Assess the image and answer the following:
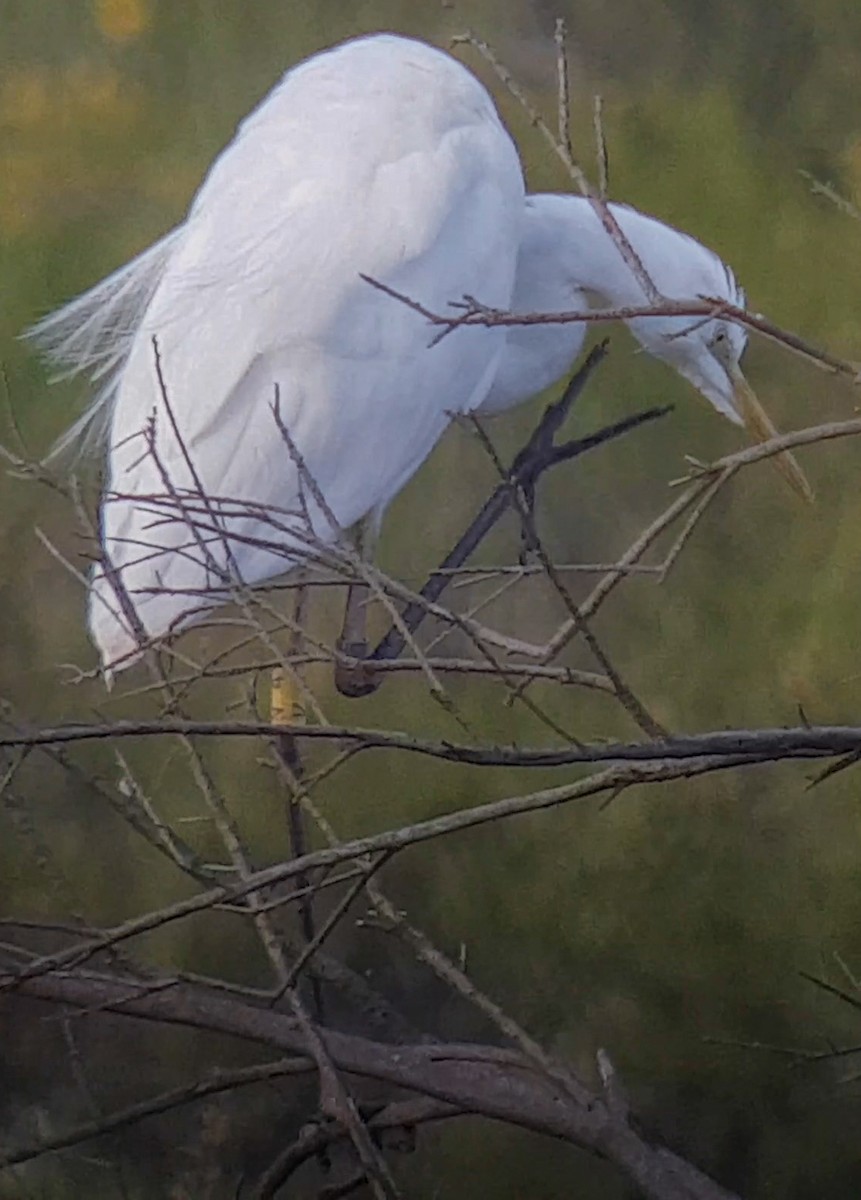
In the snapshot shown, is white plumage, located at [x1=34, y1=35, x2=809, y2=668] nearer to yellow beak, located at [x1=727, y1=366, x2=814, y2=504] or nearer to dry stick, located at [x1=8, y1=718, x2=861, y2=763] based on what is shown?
yellow beak, located at [x1=727, y1=366, x2=814, y2=504]

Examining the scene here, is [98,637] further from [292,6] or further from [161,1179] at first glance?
[292,6]

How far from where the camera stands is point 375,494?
124cm

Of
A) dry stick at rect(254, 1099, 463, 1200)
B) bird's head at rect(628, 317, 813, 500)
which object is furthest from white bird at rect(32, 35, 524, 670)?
dry stick at rect(254, 1099, 463, 1200)

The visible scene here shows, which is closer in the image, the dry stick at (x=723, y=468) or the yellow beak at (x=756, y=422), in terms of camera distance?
the dry stick at (x=723, y=468)

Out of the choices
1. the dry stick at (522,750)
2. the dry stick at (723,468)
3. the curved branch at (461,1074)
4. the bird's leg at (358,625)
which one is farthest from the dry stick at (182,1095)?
the dry stick at (723,468)

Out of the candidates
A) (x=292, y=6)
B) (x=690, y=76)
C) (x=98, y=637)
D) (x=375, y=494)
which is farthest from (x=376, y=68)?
(x=98, y=637)

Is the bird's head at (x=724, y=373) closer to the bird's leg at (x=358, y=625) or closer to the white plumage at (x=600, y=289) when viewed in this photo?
the white plumage at (x=600, y=289)

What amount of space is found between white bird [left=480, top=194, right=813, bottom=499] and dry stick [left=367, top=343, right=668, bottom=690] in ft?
0.07

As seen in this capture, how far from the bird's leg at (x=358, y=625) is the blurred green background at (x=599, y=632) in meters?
0.02

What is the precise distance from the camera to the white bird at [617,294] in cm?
123

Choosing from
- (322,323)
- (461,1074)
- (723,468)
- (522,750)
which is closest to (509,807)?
(522,750)

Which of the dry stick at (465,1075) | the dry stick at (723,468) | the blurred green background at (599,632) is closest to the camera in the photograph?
the dry stick at (723,468)

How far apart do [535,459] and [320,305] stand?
236 mm

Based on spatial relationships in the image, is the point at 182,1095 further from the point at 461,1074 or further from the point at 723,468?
the point at 723,468
